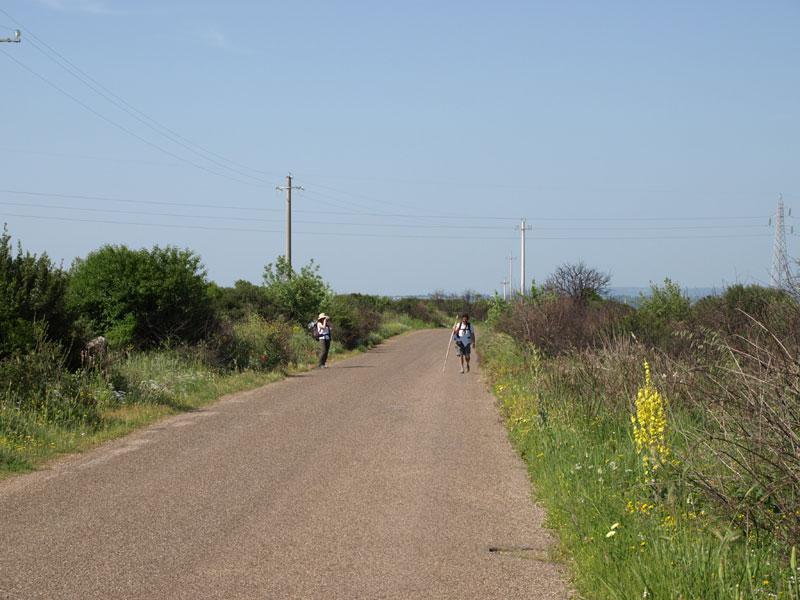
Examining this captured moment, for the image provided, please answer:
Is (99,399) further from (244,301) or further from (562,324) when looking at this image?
(244,301)

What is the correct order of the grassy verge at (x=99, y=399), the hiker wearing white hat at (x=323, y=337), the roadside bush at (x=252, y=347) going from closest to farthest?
the grassy verge at (x=99, y=399), the roadside bush at (x=252, y=347), the hiker wearing white hat at (x=323, y=337)

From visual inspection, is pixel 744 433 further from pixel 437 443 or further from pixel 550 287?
pixel 550 287

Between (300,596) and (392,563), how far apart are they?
1.00 m

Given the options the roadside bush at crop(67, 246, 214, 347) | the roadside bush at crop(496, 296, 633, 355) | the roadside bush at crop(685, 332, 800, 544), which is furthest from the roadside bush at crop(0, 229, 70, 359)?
the roadside bush at crop(685, 332, 800, 544)

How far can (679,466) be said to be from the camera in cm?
705

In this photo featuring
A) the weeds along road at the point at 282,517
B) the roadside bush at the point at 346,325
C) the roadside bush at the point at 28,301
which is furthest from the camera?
the roadside bush at the point at 346,325

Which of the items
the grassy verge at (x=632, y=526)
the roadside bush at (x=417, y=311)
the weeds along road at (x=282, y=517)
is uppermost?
the roadside bush at (x=417, y=311)

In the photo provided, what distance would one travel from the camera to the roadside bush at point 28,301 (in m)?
15.8

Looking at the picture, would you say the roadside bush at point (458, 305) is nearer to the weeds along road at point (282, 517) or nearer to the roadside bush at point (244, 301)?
the roadside bush at point (244, 301)

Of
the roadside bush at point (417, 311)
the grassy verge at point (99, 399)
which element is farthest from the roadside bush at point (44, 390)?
the roadside bush at point (417, 311)

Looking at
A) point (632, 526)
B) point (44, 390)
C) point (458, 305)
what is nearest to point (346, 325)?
point (44, 390)

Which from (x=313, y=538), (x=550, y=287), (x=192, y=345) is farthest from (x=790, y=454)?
(x=550, y=287)

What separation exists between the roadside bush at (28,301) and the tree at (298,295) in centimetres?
2339

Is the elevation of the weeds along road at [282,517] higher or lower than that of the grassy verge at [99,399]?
lower
